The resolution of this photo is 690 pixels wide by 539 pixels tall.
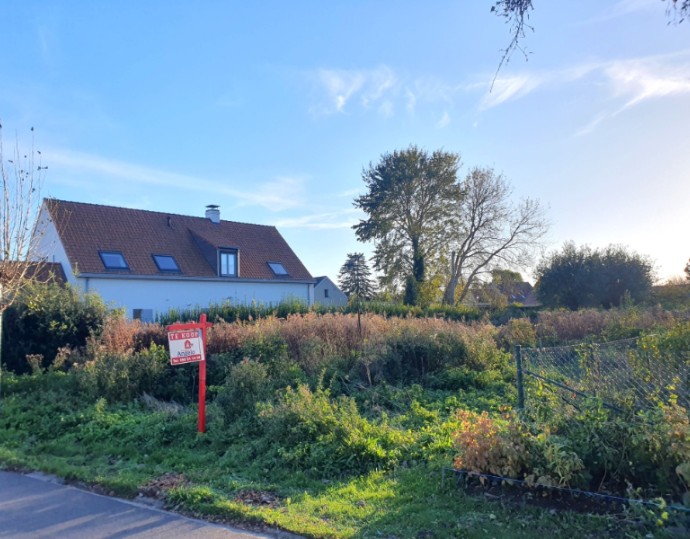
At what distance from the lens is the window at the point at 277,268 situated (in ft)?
113

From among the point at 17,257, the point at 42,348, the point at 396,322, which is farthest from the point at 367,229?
the point at 17,257

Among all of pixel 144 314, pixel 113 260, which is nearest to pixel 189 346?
pixel 144 314

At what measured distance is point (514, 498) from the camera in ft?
15.9

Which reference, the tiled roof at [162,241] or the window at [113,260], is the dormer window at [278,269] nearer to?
the tiled roof at [162,241]

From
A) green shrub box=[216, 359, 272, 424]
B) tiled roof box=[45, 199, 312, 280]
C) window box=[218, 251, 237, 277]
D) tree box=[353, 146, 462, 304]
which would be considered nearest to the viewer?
green shrub box=[216, 359, 272, 424]

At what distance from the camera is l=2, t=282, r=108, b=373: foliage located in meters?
12.9

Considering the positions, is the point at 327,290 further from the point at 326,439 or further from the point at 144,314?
the point at 326,439

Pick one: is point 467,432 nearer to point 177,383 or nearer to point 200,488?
point 200,488

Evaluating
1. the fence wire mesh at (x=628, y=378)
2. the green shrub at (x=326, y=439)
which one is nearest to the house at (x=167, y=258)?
the green shrub at (x=326, y=439)

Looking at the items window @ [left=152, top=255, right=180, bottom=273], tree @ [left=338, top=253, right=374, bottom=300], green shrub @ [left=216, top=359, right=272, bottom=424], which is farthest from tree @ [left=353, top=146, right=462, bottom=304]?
green shrub @ [left=216, top=359, right=272, bottom=424]

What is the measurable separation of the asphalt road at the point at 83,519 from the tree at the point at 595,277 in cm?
3377

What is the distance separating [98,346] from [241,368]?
478cm

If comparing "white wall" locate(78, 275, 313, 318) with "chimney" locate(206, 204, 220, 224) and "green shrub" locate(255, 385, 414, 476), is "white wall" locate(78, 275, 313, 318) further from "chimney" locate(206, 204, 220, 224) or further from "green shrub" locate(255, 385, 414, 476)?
"green shrub" locate(255, 385, 414, 476)

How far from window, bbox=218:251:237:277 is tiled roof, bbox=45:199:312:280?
0.40 metres
